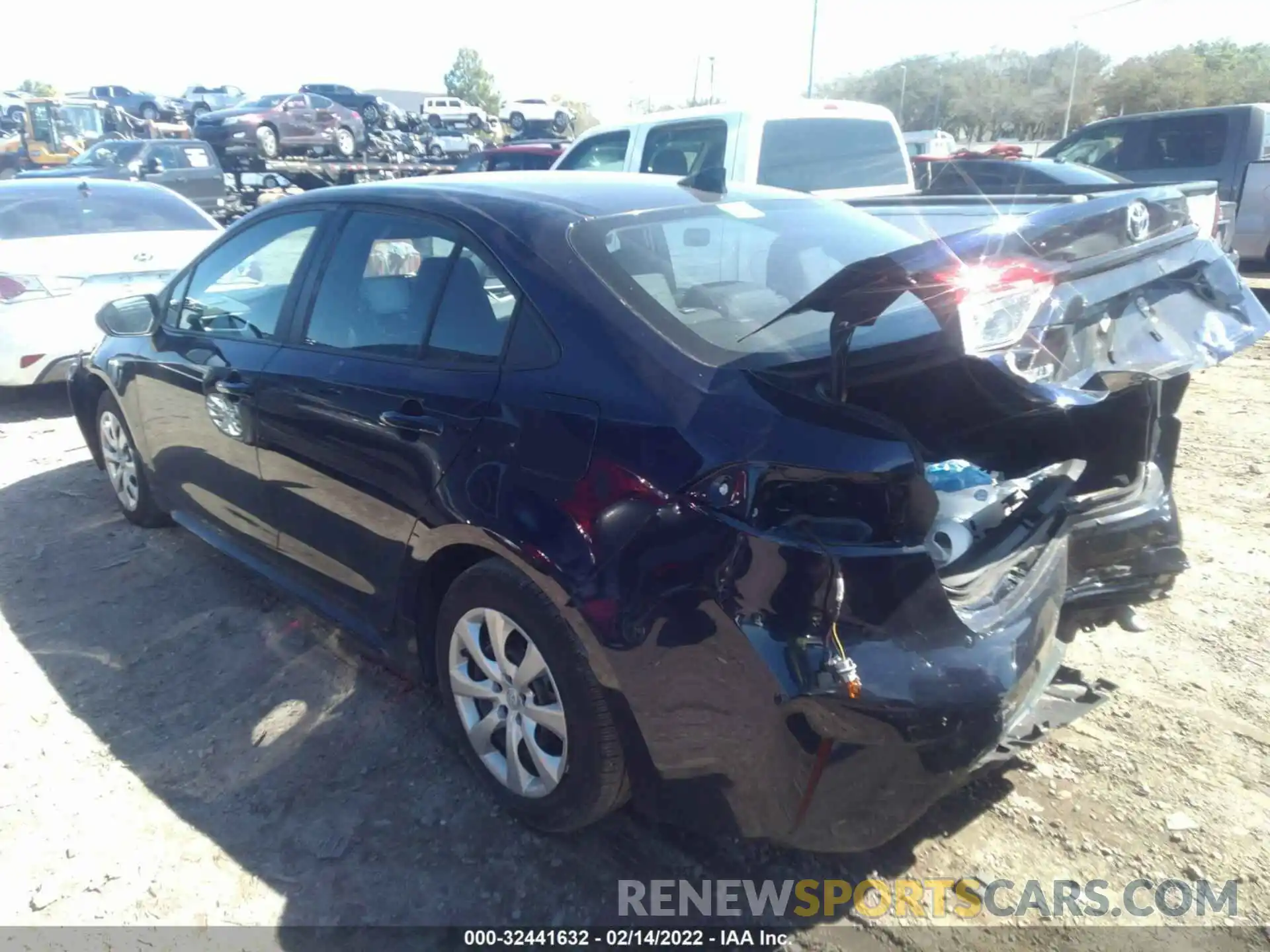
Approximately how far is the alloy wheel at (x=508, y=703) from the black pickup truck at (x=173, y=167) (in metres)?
15.4

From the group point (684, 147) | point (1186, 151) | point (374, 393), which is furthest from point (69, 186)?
point (1186, 151)

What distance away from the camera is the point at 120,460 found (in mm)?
4934

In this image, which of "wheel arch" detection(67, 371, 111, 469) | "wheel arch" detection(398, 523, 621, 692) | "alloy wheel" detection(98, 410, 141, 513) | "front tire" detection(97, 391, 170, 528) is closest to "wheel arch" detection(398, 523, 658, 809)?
"wheel arch" detection(398, 523, 621, 692)

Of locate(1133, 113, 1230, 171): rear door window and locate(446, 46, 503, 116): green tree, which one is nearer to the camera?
locate(1133, 113, 1230, 171): rear door window

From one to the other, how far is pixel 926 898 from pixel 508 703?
120cm

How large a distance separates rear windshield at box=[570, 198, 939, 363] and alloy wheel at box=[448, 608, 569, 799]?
0.93 meters

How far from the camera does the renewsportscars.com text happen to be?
2479 mm

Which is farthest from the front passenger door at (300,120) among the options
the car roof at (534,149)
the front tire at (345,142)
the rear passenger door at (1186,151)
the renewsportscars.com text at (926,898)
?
the renewsportscars.com text at (926,898)

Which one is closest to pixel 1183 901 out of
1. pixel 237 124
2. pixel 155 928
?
pixel 155 928

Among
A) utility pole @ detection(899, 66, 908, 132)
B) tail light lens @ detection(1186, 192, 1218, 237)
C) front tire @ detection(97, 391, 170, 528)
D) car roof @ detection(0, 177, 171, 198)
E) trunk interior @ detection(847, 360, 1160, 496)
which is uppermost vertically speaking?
utility pole @ detection(899, 66, 908, 132)

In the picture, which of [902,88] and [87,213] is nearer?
[87,213]

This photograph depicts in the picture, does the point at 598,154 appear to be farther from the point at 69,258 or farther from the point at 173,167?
the point at 173,167

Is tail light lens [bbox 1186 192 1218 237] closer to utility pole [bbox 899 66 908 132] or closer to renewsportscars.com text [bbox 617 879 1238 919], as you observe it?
renewsportscars.com text [bbox 617 879 1238 919]

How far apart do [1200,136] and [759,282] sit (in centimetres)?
1106
